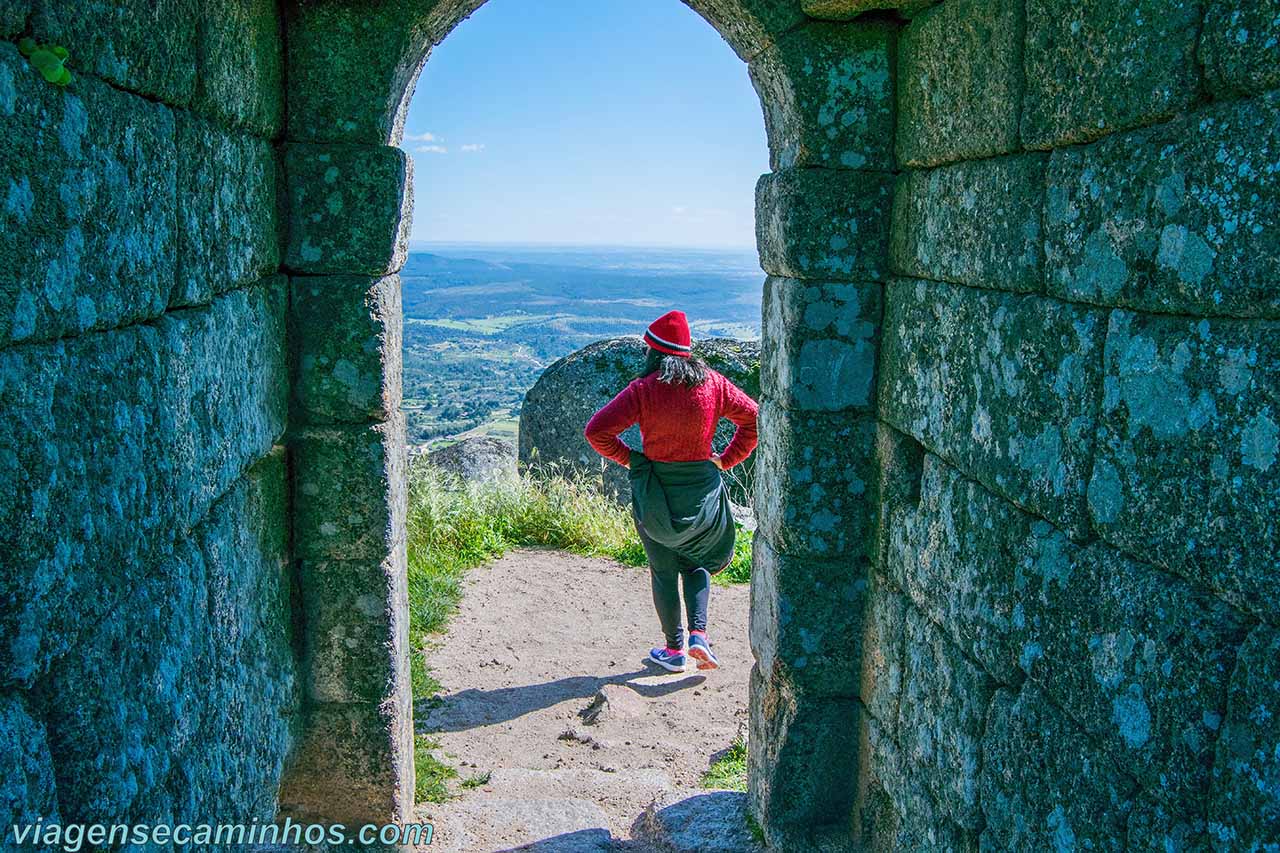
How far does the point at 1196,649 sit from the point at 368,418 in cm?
295

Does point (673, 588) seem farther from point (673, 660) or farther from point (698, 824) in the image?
point (698, 824)

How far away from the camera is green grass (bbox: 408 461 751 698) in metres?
8.09

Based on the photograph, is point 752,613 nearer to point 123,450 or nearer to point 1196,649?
point 1196,649

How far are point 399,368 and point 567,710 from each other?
105 inches

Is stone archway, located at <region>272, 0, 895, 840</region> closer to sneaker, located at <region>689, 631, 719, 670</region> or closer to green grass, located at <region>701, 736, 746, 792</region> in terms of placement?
green grass, located at <region>701, 736, 746, 792</region>

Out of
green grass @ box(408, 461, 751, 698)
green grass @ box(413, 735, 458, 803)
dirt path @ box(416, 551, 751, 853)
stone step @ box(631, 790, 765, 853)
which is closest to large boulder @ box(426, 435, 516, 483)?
green grass @ box(408, 461, 751, 698)

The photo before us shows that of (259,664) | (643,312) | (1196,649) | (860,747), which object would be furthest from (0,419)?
(643,312)

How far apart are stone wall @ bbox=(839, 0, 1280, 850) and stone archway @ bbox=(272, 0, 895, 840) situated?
283 millimetres

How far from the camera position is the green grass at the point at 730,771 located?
15.9 ft

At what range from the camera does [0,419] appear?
1575 millimetres

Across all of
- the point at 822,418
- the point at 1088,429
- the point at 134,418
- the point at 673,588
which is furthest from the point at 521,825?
the point at 1088,429

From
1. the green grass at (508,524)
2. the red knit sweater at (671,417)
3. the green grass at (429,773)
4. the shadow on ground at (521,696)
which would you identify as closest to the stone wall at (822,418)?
the green grass at (429,773)

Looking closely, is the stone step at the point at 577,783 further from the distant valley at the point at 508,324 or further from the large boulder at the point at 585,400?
the distant valley at the point at 508,324

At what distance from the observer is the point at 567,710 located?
5.77 meters
